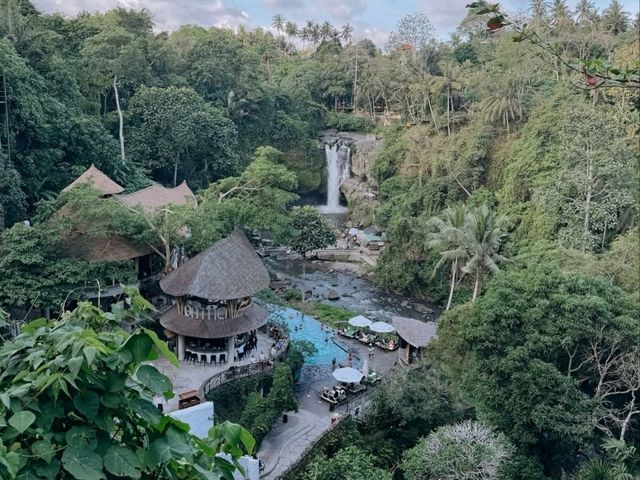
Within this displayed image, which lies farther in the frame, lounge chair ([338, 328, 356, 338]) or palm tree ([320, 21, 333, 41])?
palm tree ([320, 21, 333, 41])

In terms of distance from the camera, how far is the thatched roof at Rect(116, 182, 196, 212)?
23.0 metres

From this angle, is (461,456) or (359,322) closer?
(461,456)

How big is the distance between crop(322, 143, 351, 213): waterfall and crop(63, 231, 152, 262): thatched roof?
28306 millimetres

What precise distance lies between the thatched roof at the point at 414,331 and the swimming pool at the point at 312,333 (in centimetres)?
241

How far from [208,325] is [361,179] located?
30196 millimetres

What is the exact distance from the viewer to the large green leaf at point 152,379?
307cm

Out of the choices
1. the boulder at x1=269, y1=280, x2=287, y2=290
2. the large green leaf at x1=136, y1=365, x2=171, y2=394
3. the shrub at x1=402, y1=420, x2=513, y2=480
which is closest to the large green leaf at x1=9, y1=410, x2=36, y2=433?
the large green leaf at x1=136, y1=365, x2=171, y2=394

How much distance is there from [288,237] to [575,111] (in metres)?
14.7

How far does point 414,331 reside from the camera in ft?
70.0

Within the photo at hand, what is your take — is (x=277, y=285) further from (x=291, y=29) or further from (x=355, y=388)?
(x=291, y=29)

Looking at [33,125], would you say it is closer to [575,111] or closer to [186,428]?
[575,111]

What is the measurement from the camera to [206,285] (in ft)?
57.6

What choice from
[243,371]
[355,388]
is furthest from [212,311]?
[355,388]

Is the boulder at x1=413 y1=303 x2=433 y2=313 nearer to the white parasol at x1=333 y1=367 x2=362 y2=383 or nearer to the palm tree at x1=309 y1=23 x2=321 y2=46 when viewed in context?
the white parasol at x1=333 y1=367 x2=362 y2=383
